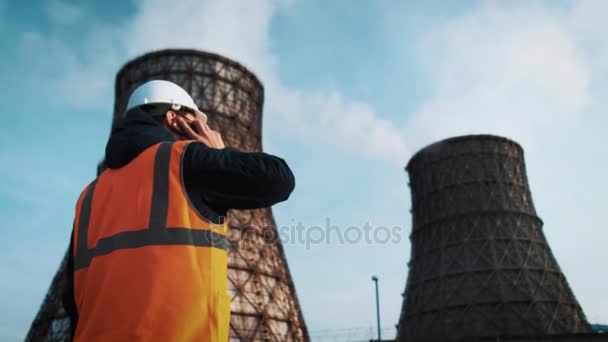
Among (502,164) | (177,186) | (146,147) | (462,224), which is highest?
(502,164)

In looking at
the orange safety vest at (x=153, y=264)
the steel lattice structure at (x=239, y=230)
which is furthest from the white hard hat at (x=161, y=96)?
the steel lattice structure at (x=239, y=230)

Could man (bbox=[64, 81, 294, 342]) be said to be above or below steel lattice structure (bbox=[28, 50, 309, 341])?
below

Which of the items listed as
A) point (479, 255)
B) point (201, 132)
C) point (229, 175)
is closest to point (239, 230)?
point (479, 255)

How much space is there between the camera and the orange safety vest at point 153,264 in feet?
4.57

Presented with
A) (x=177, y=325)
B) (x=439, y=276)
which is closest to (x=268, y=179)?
(x=177, y=325)

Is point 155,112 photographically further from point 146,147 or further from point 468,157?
point 468,157

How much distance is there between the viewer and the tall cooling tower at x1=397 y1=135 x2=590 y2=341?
77.9 feet

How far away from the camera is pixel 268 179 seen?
1577 millimetres

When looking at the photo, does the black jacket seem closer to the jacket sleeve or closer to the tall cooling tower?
the jacket sleeve

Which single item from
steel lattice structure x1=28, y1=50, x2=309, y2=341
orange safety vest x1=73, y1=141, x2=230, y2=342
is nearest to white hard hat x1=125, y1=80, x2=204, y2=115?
orange safety vest x1=73, y1=141, x2=230, y2=342

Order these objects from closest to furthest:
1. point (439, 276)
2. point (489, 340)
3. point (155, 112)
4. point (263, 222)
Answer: point (155, 112) < point (263, 222) < point (489, 340) < point (439, 276)

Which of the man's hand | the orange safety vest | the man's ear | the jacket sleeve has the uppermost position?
the man's ear

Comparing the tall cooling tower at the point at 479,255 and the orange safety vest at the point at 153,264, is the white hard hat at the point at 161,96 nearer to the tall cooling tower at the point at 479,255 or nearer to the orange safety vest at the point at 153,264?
the orange safety vest at the point at 153,264

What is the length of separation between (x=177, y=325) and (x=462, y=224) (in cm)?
2576
